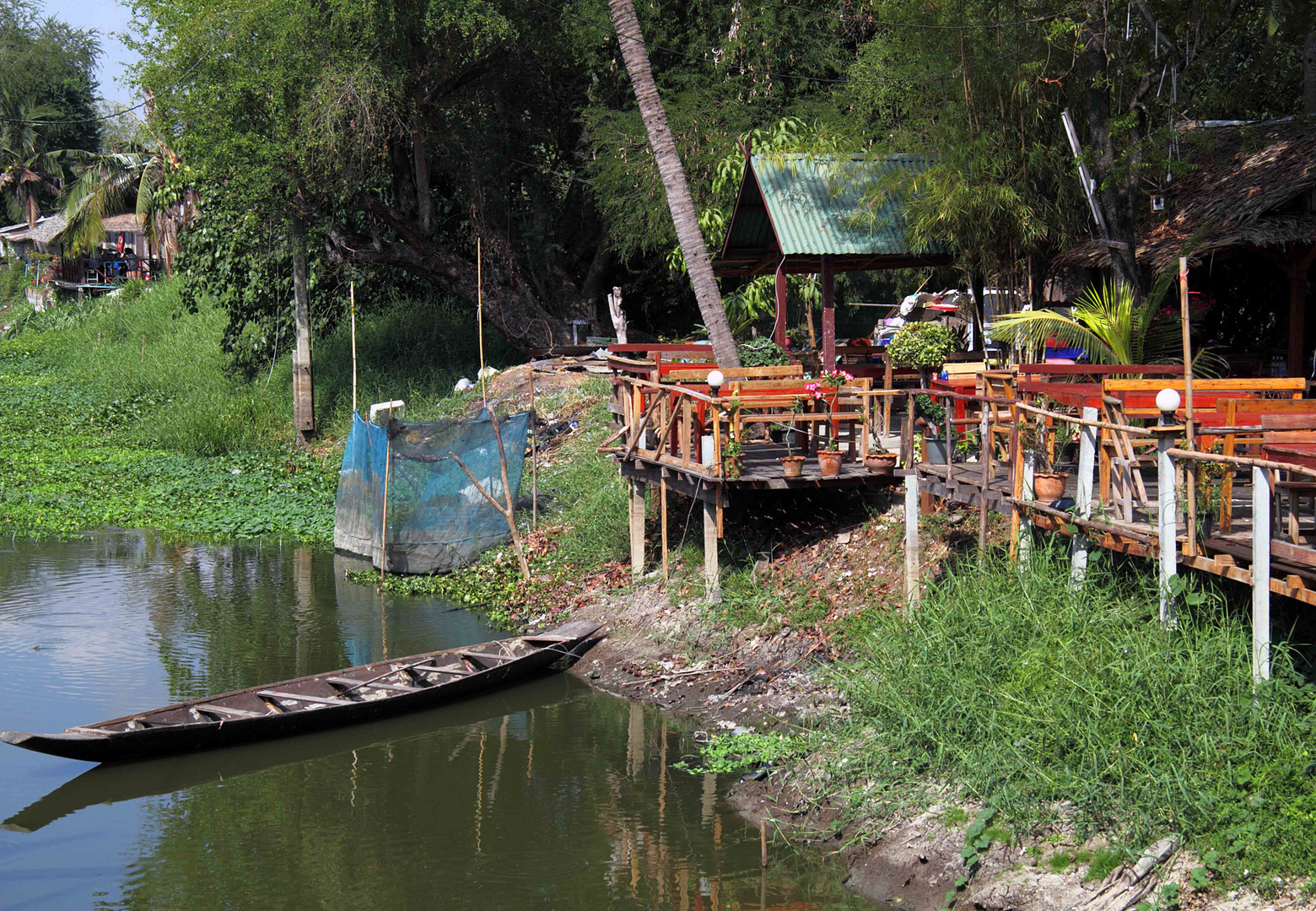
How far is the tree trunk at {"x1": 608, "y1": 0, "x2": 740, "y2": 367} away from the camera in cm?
1573

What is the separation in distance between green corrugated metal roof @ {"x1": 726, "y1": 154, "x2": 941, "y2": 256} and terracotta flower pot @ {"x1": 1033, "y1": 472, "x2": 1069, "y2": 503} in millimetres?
6254

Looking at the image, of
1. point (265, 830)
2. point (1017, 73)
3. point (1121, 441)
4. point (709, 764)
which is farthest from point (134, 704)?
point (1017, 73)

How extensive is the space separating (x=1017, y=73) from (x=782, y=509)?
594 cm

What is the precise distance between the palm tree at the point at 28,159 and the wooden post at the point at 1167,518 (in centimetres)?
5375

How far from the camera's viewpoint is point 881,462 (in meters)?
12.2

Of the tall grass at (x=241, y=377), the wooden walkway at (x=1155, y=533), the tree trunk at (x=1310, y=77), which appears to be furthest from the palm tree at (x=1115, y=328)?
the tall grass at (x=241, y=377)

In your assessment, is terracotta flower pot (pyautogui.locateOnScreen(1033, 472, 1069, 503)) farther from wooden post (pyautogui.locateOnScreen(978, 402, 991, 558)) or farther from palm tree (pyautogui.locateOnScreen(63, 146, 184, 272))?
palm tree (pyautogui.locateOnScreen(63, 146, 184, 272))

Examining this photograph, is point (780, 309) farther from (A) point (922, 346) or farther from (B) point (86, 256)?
(B) point (86, 256)

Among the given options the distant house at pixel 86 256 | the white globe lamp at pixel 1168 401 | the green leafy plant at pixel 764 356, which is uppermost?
the distant house at pixel 86 256

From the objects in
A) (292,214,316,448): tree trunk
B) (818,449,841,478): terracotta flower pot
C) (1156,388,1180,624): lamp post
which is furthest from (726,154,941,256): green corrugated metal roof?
(292,214,316,448): tree trunk

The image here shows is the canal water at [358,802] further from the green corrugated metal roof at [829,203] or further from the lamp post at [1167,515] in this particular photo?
the green corrugated metal roof at [829,203]

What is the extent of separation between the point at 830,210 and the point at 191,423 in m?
16.9

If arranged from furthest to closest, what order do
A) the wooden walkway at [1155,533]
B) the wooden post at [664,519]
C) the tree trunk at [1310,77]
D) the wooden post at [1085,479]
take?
the tree trunk at [1310,77], the wooden post at [664,519], the wooden post at [1085,479], the wooden walkway at [1155,533]

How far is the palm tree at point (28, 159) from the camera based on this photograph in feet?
171
